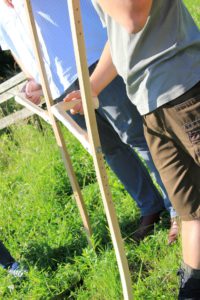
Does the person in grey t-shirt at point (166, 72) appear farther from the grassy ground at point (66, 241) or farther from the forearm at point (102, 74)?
the grassy ground at point (66, 241)

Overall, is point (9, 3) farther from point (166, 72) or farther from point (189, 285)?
point (189, 285)

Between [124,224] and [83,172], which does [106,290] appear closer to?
[124,224]

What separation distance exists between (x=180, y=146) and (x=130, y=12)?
0.62 meters

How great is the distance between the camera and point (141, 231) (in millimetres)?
3184

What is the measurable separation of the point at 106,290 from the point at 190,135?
1201 millimetres

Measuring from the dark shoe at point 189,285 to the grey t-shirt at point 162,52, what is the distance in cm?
86

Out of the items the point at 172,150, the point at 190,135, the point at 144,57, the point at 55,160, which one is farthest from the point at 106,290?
the point at 55,160

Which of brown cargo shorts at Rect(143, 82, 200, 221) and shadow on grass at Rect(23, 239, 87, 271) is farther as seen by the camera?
shadow on grass at Rect(23, 239, 87, 271)

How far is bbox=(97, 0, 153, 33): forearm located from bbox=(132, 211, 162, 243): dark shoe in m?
1.67

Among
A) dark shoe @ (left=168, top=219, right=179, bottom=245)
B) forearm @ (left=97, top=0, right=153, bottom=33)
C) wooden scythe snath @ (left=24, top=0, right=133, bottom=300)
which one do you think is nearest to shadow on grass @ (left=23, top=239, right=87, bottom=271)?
dark shoe @ (left=168, top=219, right=179, bottom=245)

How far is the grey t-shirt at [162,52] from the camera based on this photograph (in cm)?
188

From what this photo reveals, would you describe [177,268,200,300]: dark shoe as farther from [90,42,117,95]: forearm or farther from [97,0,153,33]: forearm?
[97,0,153,33]: forearm

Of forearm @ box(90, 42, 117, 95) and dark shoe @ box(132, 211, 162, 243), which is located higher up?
forearm @ box(90, 42, 117, 95)

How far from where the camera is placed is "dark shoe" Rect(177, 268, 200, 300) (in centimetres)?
236
